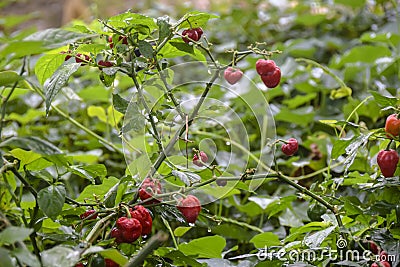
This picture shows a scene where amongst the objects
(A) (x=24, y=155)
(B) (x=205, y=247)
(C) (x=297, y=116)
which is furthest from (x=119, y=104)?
(C) (x=297, y=116)

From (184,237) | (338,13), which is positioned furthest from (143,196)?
(338,13)

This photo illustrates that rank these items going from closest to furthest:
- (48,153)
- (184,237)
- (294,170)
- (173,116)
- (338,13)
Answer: (48,153), (173,116), (184,237), (294,170), (338,13)

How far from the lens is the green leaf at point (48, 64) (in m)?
0.85

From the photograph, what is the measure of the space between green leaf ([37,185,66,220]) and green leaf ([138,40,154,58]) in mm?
203

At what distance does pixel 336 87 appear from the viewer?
1.60 metres

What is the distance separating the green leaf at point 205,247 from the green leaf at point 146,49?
280mm

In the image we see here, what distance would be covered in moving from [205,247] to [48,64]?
35 centimetres

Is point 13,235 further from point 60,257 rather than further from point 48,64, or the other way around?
point 48,64

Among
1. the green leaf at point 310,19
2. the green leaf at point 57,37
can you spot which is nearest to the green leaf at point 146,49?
the green leaf at point 57,37

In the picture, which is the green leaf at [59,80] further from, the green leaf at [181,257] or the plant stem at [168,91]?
the green leaf at [181,257]

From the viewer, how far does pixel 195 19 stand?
2.60ft

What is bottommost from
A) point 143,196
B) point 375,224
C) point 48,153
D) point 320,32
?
point 320,32

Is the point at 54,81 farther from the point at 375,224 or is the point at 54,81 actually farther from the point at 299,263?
the point at 375,224

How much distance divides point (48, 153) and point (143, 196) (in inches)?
6.2
